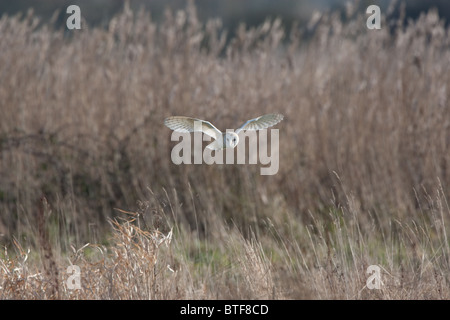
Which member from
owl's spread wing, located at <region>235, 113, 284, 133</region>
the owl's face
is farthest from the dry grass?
the owl's face

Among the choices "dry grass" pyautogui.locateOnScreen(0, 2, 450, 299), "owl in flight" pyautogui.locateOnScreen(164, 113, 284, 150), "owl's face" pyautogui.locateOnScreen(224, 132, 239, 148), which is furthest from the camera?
"dry grass" pyautogui.locateOnScreen(0, 2, 450, 299)

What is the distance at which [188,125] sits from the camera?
220cm

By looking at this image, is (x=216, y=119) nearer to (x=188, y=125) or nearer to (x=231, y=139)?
(x=188, y=125)

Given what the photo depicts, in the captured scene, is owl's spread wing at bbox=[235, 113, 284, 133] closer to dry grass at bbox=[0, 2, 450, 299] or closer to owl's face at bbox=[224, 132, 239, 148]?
owl's face at bbox=[224, 132, 239, 148]

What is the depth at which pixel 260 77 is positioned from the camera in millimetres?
4953

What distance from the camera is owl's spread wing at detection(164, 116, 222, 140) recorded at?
213cm

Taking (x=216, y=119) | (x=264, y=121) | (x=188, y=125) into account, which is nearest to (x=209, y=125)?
(x=188, y=125)

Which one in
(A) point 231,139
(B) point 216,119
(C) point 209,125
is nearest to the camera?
(A) point 231,139

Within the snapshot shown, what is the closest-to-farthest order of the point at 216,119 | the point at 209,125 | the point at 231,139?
the point at 231,139 → the point at 209,125 → the point at 216,119

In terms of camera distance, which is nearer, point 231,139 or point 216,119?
point 231,139

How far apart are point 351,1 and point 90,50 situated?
6.95ft

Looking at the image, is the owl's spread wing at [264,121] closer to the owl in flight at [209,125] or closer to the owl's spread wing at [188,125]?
the owl in flight at [209,125]
